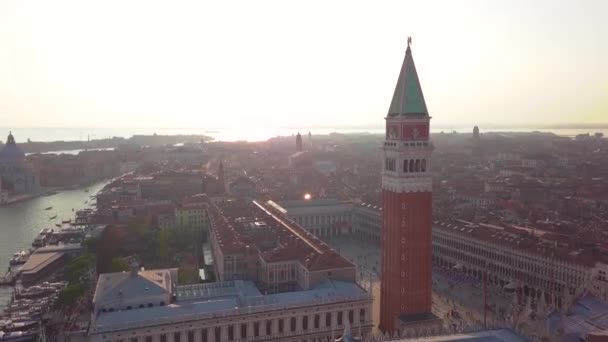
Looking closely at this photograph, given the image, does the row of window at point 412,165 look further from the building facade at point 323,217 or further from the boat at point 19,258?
the boat at point 19,258

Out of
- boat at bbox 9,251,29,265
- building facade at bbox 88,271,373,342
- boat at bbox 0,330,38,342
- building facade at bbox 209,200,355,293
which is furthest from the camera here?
boat at bbox 9,251,29,265

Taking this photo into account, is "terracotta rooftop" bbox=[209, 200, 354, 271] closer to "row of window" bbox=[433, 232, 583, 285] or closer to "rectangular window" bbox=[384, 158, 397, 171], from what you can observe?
"rectangular window" bbox=[384, 158, 397, 171]

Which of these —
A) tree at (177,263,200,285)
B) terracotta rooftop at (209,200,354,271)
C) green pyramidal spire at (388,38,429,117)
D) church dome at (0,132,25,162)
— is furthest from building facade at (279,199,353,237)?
church dome at (0,132,25,162)

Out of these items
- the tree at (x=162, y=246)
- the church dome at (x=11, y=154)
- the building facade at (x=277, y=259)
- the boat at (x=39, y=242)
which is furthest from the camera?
the church dome at (x=11, y=154)

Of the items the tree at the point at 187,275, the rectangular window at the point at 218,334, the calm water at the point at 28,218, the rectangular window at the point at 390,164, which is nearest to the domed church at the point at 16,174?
the calm water at the point at 28,218

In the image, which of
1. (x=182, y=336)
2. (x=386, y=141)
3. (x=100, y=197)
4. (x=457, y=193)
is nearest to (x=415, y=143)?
(x=386, y=141)
